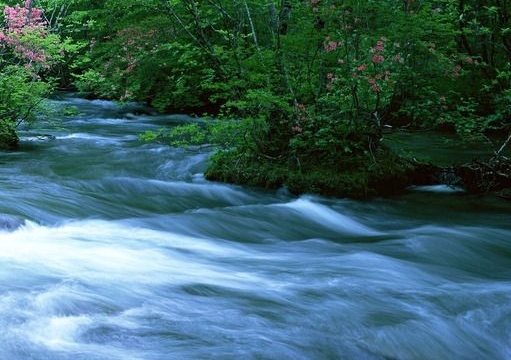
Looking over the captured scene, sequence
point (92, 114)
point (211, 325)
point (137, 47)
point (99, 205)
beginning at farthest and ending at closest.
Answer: point (92, 114) < point (137, 47) < point (99, 205) < point (211, 325)

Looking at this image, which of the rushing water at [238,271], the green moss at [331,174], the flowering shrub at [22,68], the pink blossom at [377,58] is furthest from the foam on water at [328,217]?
the flowering shrub at [22,68]

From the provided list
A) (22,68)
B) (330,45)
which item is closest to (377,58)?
(330,45)

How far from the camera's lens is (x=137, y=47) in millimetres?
15656

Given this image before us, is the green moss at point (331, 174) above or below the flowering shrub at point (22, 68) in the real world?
below

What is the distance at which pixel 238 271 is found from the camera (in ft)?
18.0

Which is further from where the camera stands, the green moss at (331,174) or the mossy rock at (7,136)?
the mossy rock at (7,136)

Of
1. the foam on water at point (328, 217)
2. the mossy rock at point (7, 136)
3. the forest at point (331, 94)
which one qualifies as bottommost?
the foam on water at point (328, 217)

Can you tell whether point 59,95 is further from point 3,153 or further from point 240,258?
point 240,258

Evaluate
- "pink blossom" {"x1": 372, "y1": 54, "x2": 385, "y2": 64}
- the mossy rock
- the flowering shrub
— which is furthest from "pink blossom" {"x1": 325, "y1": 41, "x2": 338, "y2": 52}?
the mossy rock

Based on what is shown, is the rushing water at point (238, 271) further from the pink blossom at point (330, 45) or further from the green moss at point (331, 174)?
the pink blossom at point (330, 45)

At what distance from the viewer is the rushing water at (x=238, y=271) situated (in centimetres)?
377

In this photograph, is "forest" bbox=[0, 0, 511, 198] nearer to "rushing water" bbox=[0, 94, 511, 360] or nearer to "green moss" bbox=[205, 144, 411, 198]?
"green moss" bbox=[205, 144, 411, 198]

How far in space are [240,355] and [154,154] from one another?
8769 mm

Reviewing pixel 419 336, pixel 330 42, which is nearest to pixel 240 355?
pixel 419 336
